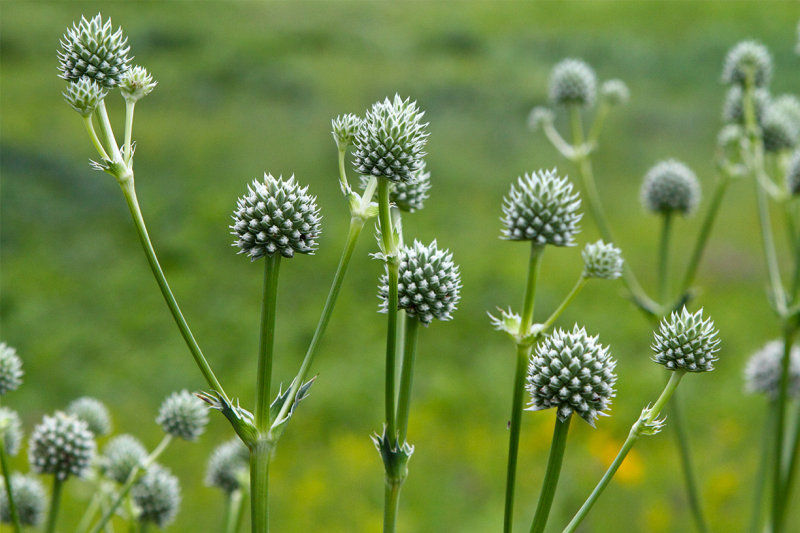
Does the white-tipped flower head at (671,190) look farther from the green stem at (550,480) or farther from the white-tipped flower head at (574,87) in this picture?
the green stem at (550,480)

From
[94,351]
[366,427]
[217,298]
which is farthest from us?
[217,298]

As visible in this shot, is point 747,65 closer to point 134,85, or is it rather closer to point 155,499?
point 134,85

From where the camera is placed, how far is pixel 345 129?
61.4 inches

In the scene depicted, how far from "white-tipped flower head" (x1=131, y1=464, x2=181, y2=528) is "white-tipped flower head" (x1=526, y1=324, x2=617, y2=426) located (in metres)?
1.18

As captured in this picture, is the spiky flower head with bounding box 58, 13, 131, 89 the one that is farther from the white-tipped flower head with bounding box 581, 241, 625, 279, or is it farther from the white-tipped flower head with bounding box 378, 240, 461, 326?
the white-tipped flower head with bounding box 581, 241, 625, 279

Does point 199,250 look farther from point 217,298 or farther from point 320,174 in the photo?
point 320,174

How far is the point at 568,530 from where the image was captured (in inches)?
53.2

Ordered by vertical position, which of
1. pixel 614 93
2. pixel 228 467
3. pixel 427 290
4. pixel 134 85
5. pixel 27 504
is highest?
pixel 614 93

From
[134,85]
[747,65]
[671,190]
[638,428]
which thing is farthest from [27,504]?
[747,65]

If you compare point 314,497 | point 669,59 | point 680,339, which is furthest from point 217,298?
point 669,59

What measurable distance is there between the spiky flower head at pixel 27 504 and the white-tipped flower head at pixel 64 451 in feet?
0.81

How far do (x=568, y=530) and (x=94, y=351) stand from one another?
620cm

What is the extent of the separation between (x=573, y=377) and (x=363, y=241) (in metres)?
6.63

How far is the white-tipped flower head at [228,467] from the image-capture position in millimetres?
2156
